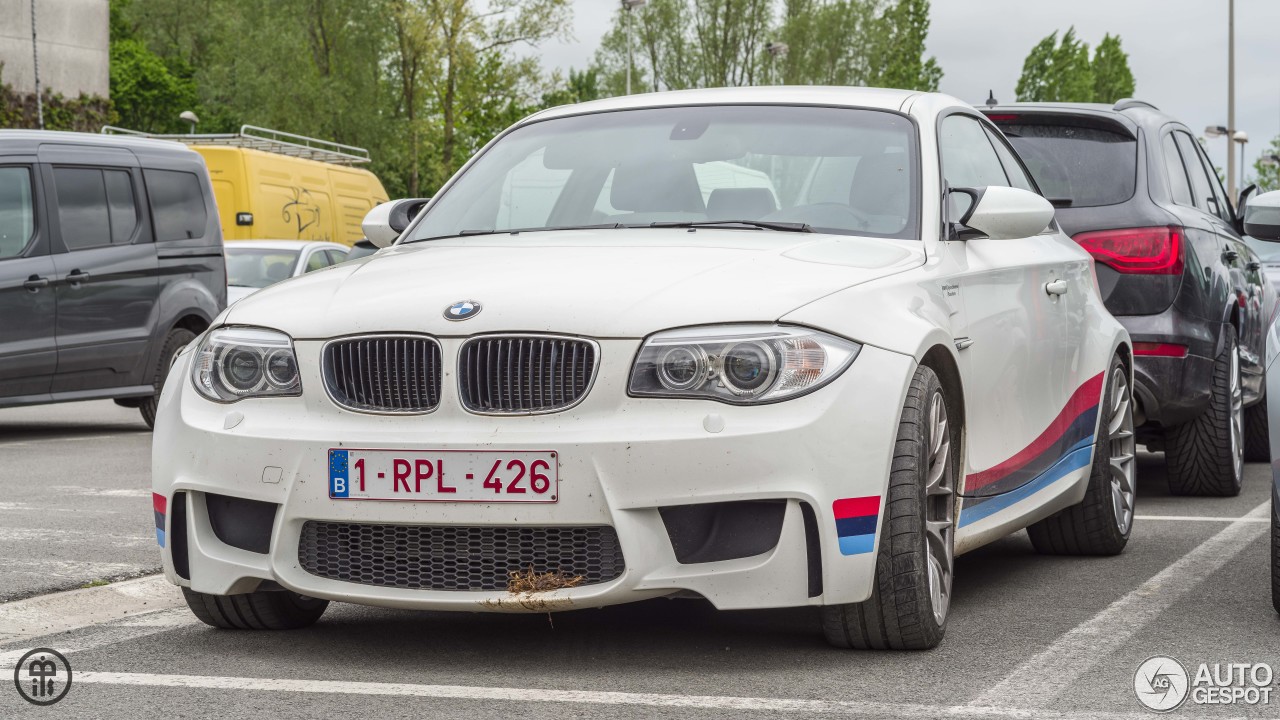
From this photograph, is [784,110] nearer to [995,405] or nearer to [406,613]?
[995,405]

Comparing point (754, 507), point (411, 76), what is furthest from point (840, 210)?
point (411, 76)

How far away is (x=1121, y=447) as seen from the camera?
6836mm

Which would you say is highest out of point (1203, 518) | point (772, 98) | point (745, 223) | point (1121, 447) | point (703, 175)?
point (772, 98)

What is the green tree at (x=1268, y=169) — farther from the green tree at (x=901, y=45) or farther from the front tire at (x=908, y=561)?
the front tire at (x=908, y=561)

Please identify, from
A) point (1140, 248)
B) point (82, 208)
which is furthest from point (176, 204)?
point (1140, 248)

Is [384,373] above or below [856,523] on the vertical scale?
above

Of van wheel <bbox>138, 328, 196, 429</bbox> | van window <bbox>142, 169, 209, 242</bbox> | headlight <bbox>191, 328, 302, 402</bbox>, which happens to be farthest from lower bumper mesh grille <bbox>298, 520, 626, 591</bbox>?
van window <bbox>142, 169, 209, 242</bbox>

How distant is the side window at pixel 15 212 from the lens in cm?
1173

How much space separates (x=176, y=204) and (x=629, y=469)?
9.63 m

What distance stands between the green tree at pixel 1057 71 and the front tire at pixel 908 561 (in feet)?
238

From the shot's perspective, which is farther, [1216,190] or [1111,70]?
[1111,70]

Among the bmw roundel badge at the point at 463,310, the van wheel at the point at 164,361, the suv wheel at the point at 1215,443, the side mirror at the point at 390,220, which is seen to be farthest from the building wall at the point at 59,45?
the bmw roundel badge at the point at 463,310

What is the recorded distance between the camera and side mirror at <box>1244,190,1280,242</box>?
584cm

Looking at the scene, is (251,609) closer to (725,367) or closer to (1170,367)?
(725,367)
